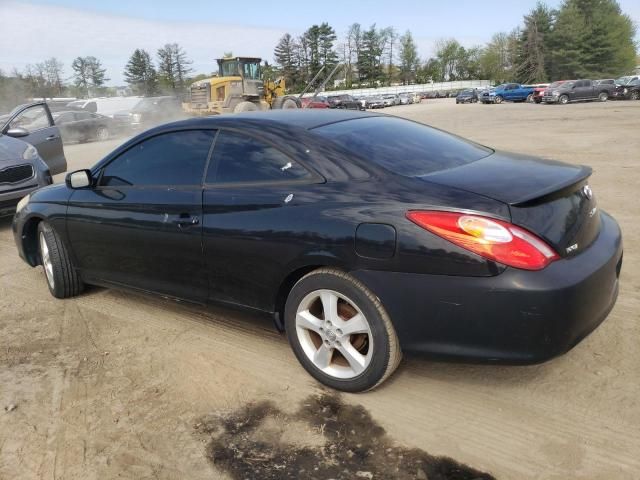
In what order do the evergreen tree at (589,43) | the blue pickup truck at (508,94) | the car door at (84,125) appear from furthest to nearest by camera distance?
the evergreen tree at (589,43), the blue pickup truck at (508,94), the car door at (84,125)

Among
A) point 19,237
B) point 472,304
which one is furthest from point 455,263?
point 19,237

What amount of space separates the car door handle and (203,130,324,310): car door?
85mm

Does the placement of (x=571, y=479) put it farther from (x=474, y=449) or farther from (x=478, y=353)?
(x=478, y=353)

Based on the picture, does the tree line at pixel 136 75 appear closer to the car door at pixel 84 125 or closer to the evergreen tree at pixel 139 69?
the evergreen tree at pixel 139 69

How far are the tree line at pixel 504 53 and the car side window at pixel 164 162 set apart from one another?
67782 mm

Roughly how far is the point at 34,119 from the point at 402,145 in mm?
8566

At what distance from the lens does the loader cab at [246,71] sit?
2648 centimetres

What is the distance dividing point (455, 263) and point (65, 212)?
3.20 metres

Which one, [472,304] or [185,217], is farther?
[185,217]

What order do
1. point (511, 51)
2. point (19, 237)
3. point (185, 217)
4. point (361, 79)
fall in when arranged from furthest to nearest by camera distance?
1. point (361, 79)
2. point (511, 51)
3. point (19, 237)
4. point (185, 217)

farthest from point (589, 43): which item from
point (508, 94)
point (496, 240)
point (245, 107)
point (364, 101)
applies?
point (496, 240)

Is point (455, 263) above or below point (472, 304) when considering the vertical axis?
above

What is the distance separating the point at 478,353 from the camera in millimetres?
2557

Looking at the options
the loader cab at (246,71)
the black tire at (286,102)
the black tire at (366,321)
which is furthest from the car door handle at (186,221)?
the loader cab at (246,71)
